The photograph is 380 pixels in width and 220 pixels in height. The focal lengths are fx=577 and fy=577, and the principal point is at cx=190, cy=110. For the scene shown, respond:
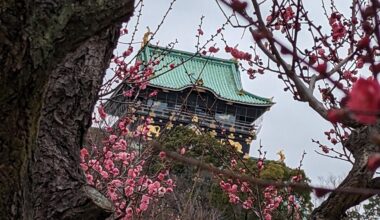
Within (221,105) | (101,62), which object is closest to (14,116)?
(101,62)

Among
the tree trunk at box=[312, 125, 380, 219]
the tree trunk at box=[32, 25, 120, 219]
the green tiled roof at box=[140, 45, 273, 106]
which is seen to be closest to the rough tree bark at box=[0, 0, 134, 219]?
the tree trunk at box=[32, 25, 120, 219]

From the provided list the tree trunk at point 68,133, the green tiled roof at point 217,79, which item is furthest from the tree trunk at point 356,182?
the green tiled roof at point 217,79

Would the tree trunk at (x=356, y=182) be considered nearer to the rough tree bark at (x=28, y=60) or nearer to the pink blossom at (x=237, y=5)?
the rough tree bark at (x=28, y=60)

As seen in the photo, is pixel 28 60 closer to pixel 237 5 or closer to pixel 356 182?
pixel 237 5

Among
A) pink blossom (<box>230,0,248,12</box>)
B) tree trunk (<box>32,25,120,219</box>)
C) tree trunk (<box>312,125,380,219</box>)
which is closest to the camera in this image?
pink blossom (<box>230,0,248,12</box>)

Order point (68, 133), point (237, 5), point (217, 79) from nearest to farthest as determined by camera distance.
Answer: point (237, 5) < point (68, 133) < point (217, 79)

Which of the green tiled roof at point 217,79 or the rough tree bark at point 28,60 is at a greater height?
the green tiled roof at point 217,79

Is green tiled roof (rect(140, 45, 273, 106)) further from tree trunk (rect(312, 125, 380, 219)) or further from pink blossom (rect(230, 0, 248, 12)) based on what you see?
pink blossom (rect(230, 0, 248, 12))

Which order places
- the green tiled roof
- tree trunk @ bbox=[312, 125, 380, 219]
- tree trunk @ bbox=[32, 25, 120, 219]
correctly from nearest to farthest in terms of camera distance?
tree trunk @ bbox=[32, 25, 120, 219] < tree trunk @ bbox=[312, 125, 380, 219] < the green tiled roof

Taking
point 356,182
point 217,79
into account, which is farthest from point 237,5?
point 217,79

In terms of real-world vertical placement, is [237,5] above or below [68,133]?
above

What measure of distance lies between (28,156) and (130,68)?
13.7ft

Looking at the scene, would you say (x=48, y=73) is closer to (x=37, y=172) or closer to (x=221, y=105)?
(x=37, y=172)

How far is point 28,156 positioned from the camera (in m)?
1.41
